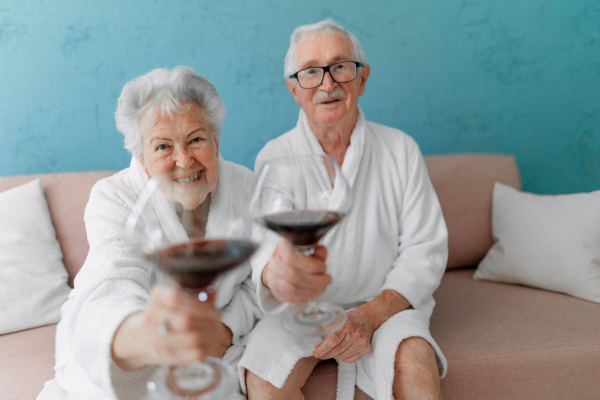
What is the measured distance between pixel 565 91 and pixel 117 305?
2.36 meters

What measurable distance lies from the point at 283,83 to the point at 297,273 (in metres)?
1.48

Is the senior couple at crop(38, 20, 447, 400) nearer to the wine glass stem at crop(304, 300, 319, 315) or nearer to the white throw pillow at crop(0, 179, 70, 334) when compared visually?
the wine glass stem at crop(304, 300, 319, 315)

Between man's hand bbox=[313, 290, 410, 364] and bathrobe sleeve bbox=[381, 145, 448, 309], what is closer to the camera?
man's hand bbox=[313, 290, 410, 364]

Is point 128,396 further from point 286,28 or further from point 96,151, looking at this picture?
point 286,28

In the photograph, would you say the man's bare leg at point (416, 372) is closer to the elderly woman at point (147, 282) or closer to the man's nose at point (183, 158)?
the elderly woman at point (147, 282)

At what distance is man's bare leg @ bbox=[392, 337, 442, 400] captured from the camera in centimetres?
114

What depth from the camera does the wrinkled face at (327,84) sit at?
148 cm

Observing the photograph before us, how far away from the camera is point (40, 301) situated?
5.30 ft

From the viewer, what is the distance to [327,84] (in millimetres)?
1479

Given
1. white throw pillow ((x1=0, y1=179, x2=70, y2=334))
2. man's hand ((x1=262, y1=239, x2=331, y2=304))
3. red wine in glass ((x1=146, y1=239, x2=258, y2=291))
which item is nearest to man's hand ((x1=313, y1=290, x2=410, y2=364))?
man's hand ((x1=262, y1=239, x2=331, y2=304))

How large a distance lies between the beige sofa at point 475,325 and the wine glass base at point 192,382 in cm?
61

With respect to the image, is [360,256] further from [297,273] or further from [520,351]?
[297,273]

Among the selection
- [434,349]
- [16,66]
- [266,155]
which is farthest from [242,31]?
[434,349]

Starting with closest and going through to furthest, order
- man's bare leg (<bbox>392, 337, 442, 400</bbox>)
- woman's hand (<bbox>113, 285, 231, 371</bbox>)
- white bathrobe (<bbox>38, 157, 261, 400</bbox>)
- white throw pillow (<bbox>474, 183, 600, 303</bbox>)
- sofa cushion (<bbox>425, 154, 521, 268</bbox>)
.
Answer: woman's hand (<bbox>113, 285, 231, 371</bbox>), white bathrobe (<bbox>38, 157, 261, 400</bbox>), man's bare leg (<bbox>392, 337, 442, 400</bbox>), white throw pillow (<bbox>474, 183, 600, 303</bbox>), sofa cushion (<bbox>425, 154, 521, 268</bbox>)
